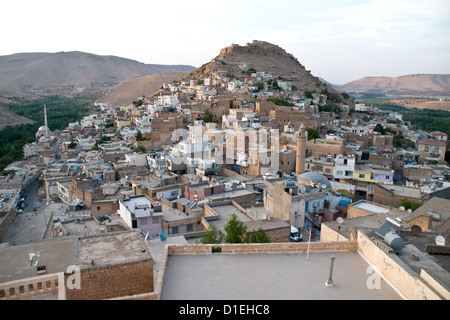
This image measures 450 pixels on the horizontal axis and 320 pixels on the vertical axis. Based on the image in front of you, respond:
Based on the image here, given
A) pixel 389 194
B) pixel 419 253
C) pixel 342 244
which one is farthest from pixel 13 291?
pixel 389 194

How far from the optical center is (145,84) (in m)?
104

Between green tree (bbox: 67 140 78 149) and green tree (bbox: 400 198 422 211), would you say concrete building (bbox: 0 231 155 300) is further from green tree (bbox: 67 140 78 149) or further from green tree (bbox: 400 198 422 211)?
green tree (bbox: 67 140 78 149)

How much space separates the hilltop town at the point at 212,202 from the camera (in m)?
5.06

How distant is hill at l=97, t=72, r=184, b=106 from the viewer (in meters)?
89.4

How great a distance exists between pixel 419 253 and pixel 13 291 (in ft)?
18.0

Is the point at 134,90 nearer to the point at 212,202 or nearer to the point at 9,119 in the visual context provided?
the point at 9,119

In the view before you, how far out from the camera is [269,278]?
14.9ft

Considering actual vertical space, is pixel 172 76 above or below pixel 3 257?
above

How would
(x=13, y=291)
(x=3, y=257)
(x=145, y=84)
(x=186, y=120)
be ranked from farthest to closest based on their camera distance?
(x=145, y=84) < (x=186, y=120) < (x=3, y=257) < (x=13, y=291)

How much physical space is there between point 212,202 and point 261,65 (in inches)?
2103

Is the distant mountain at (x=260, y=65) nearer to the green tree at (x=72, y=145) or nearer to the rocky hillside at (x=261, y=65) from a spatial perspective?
the rocky hillside at (x=261, y=65)

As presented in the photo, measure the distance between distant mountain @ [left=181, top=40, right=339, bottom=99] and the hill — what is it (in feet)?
84.9

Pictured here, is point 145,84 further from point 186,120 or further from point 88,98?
point 186,120

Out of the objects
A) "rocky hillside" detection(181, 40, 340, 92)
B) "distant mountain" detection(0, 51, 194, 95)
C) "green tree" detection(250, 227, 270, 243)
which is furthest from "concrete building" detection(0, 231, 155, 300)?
"distant mountain" detection(0, 51, 194, 95)
